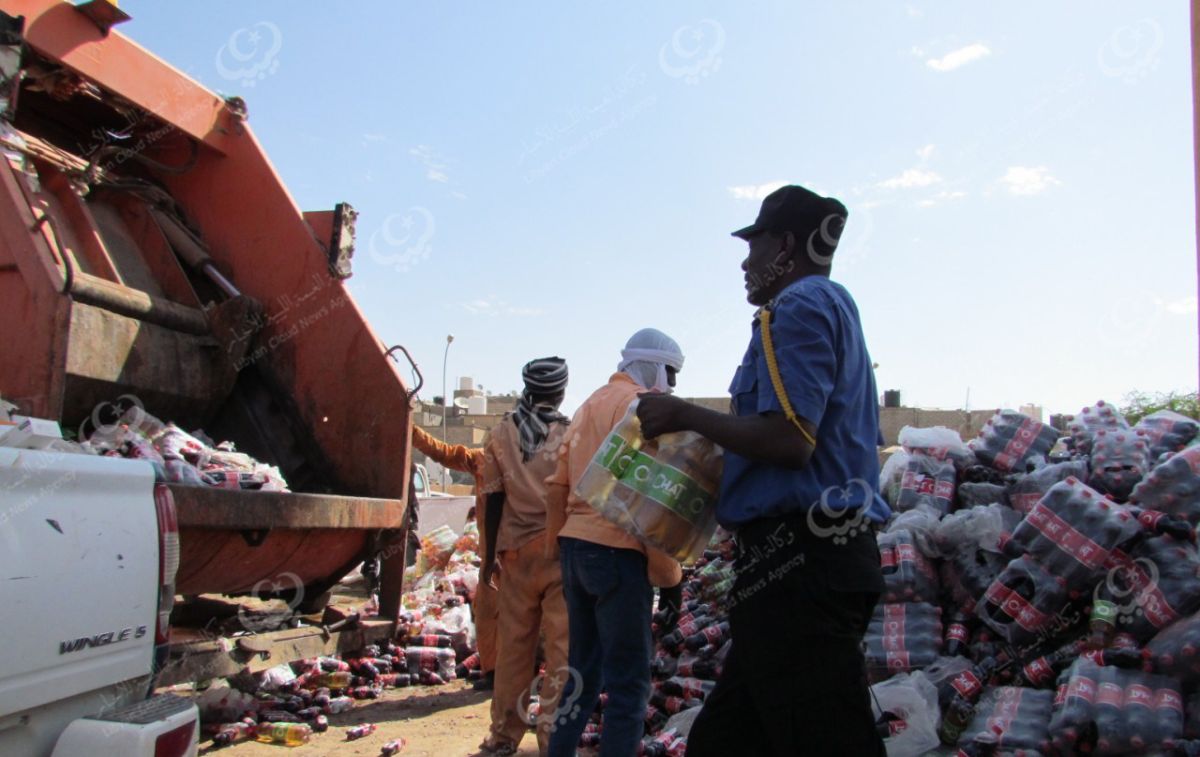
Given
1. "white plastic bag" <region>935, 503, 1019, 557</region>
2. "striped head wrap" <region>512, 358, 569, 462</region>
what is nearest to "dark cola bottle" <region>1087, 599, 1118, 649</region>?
"white plastic bag" <region>935, 503, 1019, 557</region>

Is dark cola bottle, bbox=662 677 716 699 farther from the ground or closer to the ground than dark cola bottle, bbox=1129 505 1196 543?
closer to the ground

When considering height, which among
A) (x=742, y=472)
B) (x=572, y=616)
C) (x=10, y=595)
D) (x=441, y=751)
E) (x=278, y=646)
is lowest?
(x=441, y=751)

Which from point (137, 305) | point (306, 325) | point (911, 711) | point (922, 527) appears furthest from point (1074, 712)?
point (137, 305)

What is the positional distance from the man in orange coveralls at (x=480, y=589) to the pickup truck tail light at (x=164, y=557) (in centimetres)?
247

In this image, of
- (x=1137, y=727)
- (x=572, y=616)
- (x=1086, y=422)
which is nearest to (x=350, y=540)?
(x=572, y=616)

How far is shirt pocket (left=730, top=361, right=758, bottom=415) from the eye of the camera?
2139 mm

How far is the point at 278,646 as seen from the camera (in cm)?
441

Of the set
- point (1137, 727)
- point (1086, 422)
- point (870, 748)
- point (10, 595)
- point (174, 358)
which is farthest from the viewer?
point (1086, 422)

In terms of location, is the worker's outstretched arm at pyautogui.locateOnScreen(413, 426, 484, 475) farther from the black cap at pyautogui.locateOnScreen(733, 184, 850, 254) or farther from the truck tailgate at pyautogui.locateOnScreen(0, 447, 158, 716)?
the black cap at pyautogui.locateOnScreen(733, 184, 850, 254)

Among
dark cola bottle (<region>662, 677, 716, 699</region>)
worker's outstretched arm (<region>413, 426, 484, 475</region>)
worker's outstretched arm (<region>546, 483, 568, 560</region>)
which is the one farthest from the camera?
worker's outstretched arm (<region>413, 426, 484, 475</region>)

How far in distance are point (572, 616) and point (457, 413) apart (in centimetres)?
3146

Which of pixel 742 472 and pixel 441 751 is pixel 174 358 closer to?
pixel 441 751

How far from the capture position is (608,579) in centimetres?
315

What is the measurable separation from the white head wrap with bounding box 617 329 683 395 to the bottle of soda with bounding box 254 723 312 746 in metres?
2.28
